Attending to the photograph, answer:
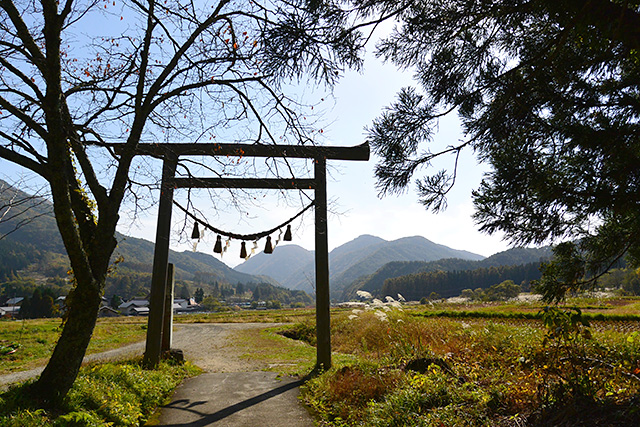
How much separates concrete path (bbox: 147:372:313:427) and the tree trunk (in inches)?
45.4

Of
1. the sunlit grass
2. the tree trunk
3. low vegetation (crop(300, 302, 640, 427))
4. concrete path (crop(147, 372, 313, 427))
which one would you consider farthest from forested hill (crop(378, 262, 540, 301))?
the tree trunk

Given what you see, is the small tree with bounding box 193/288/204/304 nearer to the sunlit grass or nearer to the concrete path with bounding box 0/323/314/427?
the sunlit grass

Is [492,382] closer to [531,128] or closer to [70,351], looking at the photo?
[531,128]

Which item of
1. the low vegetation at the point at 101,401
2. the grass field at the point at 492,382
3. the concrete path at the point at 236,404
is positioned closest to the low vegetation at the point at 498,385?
the grass field at the point at 492,382

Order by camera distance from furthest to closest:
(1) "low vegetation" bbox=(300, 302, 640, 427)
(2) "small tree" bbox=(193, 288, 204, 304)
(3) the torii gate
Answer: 1. (2) "small tree" bbox=(193, 288, 204, 304)
2. (3) the torii gate
3. (1) "low vegetation" bbox=(300, 302, 640, 427)

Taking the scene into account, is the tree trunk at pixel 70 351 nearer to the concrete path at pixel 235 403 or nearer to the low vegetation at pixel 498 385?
the concrete path at pixel 235 403

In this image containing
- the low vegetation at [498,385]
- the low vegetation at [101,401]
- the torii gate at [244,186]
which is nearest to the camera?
the low vegetation at [498,385]

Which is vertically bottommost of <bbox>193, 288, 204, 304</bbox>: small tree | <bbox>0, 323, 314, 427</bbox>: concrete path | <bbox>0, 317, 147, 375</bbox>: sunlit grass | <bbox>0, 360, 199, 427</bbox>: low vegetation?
<bbox>193, 288, 204, 304</bbox>: small tree

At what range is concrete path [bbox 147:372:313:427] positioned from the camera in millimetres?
4516

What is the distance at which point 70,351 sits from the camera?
13.2ft

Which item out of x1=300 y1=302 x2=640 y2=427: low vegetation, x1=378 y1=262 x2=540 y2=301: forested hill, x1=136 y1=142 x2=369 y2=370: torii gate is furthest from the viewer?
x1=378 y1=262 x2=540 y2=301: forested hill

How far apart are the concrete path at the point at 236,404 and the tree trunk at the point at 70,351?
1.15 m

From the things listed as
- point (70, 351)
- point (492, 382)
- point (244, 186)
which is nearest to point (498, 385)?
point (492, 382)

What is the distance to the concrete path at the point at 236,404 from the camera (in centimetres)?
452
